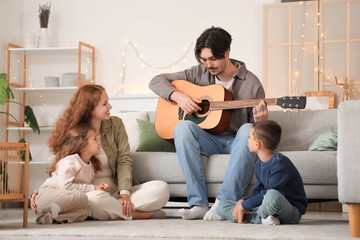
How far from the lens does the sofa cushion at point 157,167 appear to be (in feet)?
10.7

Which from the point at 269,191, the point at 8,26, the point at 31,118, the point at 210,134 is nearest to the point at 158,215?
the point at 210,134

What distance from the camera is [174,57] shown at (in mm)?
5680

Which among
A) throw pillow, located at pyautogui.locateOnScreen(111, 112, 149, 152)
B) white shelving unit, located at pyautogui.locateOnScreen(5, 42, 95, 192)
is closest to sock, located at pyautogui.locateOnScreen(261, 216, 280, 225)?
throw pillow, located at pyautogui.locateOnScreen(111, 112, 149, 152)

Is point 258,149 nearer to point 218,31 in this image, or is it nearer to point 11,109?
point 218,31

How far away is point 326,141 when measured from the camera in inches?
132

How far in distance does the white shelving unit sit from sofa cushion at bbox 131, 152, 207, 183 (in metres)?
2.44

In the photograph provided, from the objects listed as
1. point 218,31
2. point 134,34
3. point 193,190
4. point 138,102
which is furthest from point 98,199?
point 134,34

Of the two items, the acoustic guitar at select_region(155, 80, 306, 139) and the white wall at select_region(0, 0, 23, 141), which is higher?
the white wall at select_region(0, 0, 23, 141)

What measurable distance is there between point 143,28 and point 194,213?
Answer: 320 cm

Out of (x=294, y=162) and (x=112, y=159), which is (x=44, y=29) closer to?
(x=112, y=159)

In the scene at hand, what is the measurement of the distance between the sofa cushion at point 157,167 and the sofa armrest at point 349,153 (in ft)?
3.84

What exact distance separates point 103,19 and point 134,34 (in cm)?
36

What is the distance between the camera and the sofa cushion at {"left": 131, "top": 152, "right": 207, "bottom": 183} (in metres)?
3.25

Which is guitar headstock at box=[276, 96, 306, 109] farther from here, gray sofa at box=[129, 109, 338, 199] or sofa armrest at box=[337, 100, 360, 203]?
sofa armrest at box=[337, 100, 360, 203]
